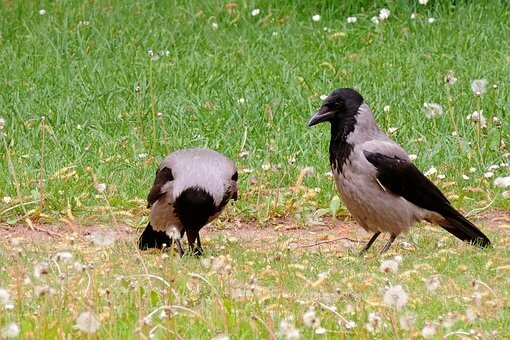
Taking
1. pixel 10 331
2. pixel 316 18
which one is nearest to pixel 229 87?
pixel 316 18

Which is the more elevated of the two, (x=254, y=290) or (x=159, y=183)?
(x=254, y=290)

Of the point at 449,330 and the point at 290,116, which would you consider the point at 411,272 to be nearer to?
the point at 449,330

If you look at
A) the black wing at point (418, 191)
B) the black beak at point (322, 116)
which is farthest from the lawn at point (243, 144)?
the black beak at point (322, 116)

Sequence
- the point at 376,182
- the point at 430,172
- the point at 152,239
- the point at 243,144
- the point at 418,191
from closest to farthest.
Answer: the point at 376,182, the point at 418,191, the point at 152,239, the point at 430,172, the point at 243,144

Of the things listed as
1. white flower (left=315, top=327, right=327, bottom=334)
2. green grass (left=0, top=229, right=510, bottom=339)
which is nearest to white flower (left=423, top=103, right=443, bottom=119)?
green grass (left=0, top=229, right=510, bottom=339)

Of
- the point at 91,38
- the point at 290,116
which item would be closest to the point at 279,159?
the point at 290,116

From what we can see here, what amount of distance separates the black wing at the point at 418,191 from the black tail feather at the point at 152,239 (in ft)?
4.40

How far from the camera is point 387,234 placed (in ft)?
26.7

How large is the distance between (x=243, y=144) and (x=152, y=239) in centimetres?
175

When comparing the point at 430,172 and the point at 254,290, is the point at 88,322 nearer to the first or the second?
the point at 254,290

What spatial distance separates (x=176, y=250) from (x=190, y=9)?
5.61 meters

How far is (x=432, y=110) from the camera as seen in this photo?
934cm

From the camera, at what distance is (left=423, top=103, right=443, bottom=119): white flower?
928 cm

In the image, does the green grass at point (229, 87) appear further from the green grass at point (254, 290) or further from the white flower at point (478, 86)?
the green grass at point (254, 290)
